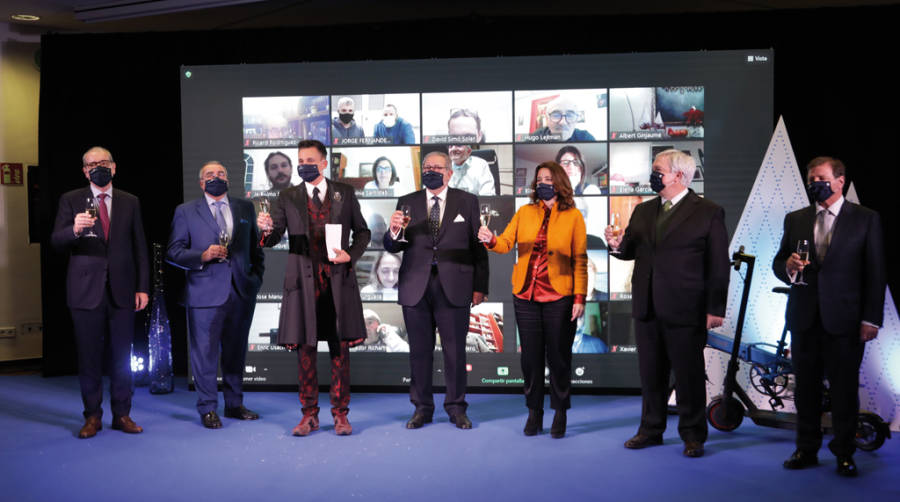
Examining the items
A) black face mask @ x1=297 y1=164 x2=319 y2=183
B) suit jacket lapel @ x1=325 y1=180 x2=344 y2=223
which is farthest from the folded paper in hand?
black face mask @ x1=297 y1=164 x2=319 y2=183

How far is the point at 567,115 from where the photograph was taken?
19.8 feet

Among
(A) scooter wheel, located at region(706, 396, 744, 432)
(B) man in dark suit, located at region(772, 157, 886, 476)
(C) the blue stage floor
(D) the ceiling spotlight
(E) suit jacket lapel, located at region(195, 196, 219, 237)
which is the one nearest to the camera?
(C) the blue stage floor

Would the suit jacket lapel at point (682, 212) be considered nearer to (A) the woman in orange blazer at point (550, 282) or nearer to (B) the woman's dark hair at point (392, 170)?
(A) the woman in orange blazer at point (550, 282)

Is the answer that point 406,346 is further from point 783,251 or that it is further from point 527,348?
point 783,251

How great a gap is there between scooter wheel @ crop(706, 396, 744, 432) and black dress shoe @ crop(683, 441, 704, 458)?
0.60 m

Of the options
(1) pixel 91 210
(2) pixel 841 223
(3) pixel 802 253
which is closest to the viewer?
(3) pixel 802 253

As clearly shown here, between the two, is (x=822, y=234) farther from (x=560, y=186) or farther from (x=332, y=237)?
(x=332, y=237)

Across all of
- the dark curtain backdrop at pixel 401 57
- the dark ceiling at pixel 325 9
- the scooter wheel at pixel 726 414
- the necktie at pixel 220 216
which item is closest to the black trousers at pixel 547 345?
the scooter wheel at pixel 726 414

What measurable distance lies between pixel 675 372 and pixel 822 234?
1123mm

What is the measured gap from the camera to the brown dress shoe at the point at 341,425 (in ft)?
15.4

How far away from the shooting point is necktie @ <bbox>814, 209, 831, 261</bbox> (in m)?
3.95

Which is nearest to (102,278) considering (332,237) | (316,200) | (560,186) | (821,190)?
(316,200)

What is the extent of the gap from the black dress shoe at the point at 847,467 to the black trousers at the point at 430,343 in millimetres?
2282

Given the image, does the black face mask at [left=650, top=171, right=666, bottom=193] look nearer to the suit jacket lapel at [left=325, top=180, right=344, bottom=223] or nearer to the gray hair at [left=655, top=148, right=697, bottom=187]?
the gray hair at [left=655, top=148, right=697, bottom=187]
